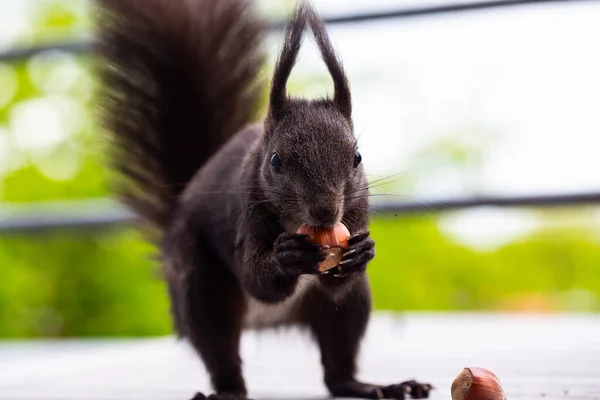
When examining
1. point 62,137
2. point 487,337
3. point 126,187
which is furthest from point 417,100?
point 62,137

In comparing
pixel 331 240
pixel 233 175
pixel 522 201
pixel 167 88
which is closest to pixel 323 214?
pixel 331 240

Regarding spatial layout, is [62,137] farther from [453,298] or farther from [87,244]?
[453,298]

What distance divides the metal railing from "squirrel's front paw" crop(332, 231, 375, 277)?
0.77 m

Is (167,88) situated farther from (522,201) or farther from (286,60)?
(522,201)

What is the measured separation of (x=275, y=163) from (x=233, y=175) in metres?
0.31

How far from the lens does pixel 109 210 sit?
9.03 ft

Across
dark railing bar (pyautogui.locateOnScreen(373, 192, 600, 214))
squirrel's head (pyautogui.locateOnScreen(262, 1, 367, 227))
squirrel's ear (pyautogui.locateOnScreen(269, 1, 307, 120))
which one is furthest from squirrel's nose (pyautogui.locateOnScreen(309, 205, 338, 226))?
dark railing bar (pyautogui.locateOnScreen(373, 192, 600, 214))

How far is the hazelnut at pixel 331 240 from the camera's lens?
132 cm

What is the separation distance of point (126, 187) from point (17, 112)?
3765 mm

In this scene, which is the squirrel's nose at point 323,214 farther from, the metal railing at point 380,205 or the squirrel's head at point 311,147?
the metal railing at point 380,205

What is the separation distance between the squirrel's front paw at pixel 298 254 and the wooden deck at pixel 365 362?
0.43 meters

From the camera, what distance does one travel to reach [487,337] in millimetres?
2553

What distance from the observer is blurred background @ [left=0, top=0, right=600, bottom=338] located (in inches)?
93.4

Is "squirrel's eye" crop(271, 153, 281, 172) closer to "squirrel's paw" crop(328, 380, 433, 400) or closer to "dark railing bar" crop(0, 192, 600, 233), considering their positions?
"squirrel's paw" crop(328, 380, 433, 400)
